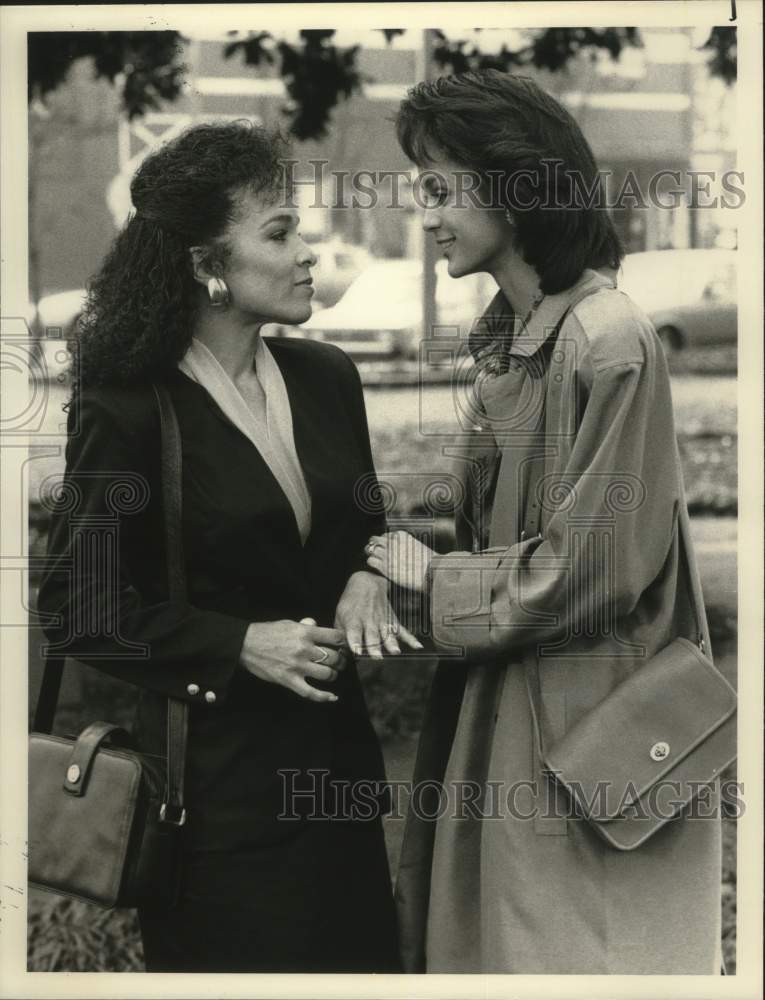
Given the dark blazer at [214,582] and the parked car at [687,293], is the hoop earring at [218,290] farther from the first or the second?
the parked car at [687,293]

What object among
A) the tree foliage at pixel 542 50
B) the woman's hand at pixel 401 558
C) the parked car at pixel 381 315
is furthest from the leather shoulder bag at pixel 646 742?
the tree foliage at pixel 542 50

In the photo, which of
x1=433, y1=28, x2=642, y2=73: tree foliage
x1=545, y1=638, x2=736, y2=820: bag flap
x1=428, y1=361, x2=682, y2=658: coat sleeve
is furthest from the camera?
x1=433, y1=28, x2=642, y2=73: tree foliage

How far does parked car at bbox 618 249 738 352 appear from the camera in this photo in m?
3.20

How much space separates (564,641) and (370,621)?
17.4 inches

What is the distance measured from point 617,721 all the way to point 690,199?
51.3 inches

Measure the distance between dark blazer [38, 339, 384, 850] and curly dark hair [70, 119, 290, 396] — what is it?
8 cm

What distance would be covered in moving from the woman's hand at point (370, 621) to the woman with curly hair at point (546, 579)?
68 millimetres

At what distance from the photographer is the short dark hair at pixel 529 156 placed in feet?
9.33

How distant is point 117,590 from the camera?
293 centimetres

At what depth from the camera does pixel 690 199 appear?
10.4 ft

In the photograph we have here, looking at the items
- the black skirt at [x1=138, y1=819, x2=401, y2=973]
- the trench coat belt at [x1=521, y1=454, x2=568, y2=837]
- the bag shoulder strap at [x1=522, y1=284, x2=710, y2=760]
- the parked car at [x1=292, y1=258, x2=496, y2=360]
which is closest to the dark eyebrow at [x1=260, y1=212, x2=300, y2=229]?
the parked car at [x1=292, y1=258, x2=496, y2=360]

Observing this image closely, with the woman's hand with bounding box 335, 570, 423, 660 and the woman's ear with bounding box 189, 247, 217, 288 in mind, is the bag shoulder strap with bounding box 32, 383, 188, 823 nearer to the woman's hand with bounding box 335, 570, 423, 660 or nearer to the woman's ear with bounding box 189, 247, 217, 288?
the woman's ear with bounding box 189, 247, 217, 288

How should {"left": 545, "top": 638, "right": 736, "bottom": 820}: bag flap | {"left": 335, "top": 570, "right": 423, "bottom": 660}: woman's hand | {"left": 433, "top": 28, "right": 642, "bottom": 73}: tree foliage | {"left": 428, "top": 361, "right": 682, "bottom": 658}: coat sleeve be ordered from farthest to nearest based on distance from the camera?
{"left": 433, "top": 28, "right": 642, "bottom": 73}: tree foliage → {"left": 335, "top": 570, "right": 423, "bottom": 660}: woman's hand → {"left": 545, "top": 638, "right": 736, "bottom": 820}: bag flap → {"left": 428, "top": 361, "right": 682, "bottom": 658}: coat sleeve

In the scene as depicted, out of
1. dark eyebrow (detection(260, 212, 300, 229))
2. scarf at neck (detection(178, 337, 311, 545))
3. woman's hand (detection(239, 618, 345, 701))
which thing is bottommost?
woman's hand (detection(239, 618, 345, 701))
